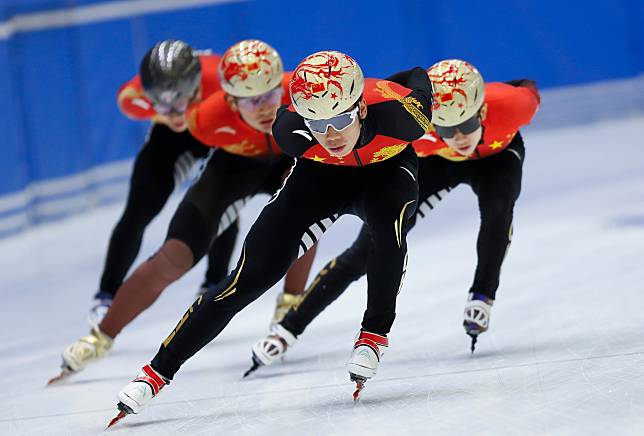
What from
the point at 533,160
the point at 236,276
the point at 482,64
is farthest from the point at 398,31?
the point at 236,276

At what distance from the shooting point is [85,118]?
31.6 feet

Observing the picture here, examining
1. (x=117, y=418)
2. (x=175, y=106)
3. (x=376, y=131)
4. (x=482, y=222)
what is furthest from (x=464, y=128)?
(x=117, y=418)

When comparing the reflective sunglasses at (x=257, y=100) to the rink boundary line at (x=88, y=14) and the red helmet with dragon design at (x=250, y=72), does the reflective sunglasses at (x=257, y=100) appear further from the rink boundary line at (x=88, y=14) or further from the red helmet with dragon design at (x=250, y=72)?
the rink boundary line at (x=88, y=14)

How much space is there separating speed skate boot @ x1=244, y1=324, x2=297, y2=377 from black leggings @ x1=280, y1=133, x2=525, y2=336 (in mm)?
36

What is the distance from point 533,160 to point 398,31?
69.8 inches

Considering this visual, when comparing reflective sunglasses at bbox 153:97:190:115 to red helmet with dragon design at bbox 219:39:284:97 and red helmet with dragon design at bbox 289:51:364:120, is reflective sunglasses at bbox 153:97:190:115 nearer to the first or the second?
red helmet with dragon design at bbox 219:39:284:97

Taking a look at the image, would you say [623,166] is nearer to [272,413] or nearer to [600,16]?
[600,16]

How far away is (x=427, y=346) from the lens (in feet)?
15.4

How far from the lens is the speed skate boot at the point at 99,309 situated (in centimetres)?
535

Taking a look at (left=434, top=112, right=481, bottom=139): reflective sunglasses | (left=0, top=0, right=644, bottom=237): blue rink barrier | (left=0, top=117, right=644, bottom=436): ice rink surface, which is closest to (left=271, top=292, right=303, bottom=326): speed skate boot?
(left=0, top=117, right=644, bottom=436): ice rink surface

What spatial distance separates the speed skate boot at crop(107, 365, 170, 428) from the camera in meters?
3.80

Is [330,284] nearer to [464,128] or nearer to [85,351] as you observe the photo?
[464,128]

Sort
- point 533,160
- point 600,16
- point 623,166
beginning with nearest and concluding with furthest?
point 623,166 < point 533,160 < point 600,16

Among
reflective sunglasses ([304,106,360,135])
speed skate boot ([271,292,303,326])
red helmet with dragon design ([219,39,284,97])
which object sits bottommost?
reflective sunglasses ([304,106,360,135])
